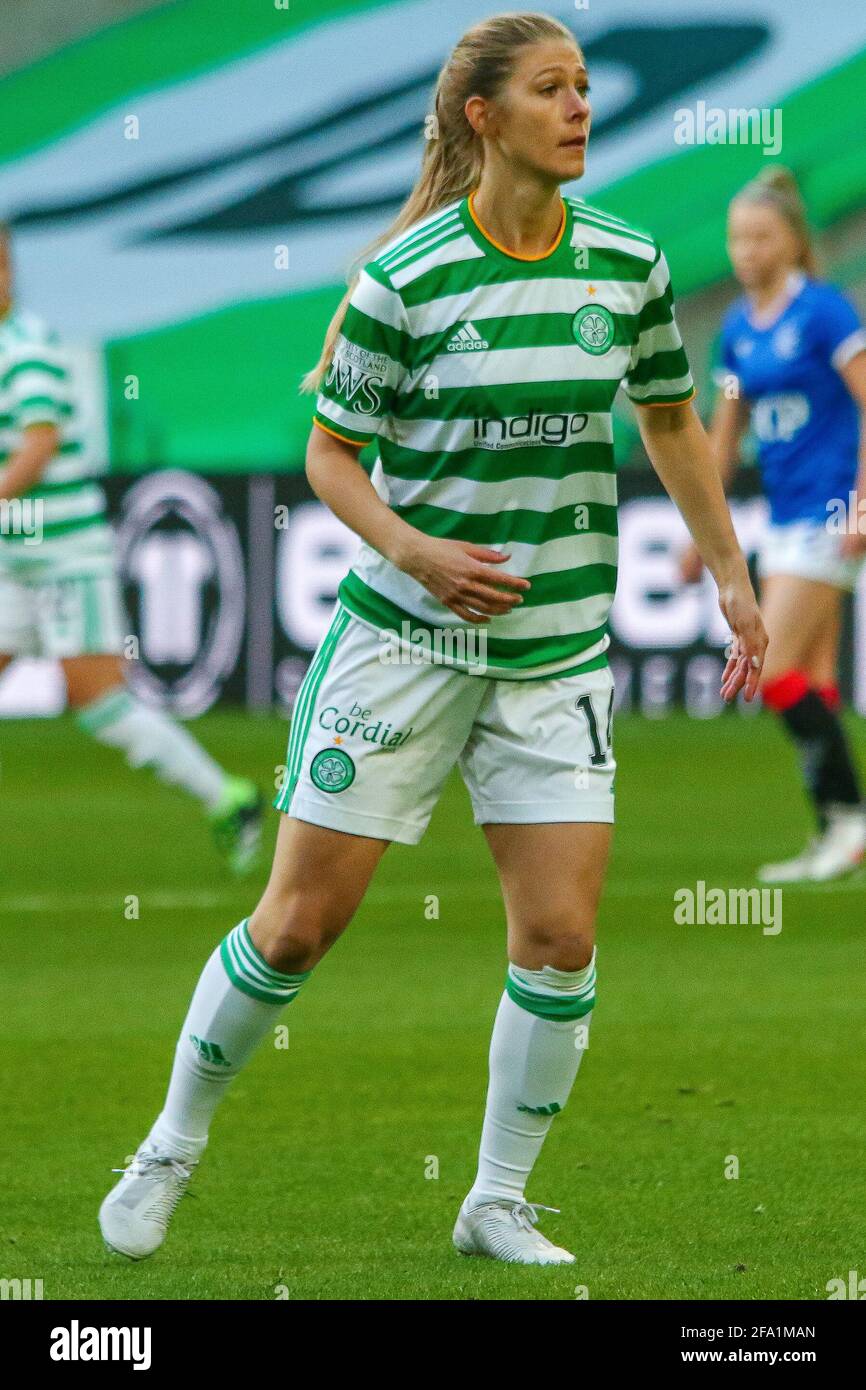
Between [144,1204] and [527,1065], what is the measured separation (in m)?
0.74

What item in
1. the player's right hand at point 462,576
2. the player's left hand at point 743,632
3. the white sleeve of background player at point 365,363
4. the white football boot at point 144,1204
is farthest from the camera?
the player's left hand at point 743,632

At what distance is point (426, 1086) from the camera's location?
5.88 m

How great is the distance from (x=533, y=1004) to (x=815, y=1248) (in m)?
0.68

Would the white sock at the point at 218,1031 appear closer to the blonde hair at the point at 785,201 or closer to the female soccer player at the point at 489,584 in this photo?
the female soccer player at the point at 489,584

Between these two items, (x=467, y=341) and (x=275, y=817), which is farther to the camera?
(x=275, y=817)

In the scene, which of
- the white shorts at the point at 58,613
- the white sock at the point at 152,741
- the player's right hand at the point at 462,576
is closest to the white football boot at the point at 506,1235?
the player's right hand at the point at 462,576

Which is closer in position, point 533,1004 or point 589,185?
point 533,1004

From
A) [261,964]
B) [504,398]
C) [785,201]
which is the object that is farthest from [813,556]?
[261,964]

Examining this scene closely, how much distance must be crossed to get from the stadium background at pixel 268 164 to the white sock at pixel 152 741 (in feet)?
36.0

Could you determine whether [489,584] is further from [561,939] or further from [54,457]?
[54,457]

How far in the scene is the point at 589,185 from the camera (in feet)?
70.8

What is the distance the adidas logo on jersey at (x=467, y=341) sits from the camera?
4.16 meters

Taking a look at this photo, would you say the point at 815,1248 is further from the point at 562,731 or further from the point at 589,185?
the point at 589,185

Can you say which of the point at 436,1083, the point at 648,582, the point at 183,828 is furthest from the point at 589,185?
the point at 436,1083
